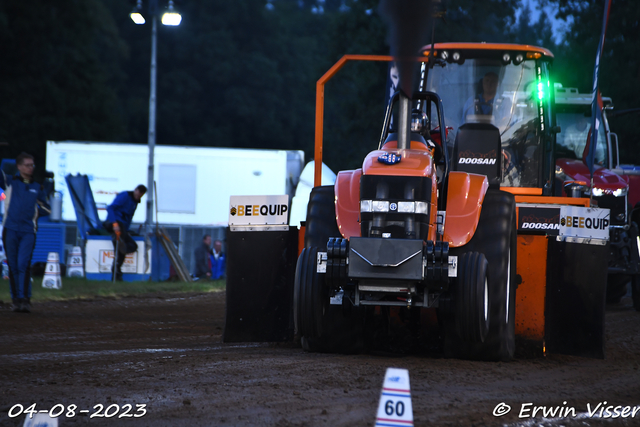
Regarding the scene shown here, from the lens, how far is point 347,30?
34.8 metres

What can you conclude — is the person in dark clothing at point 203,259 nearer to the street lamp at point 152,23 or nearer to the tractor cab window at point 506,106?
the street lamp at point 152,23

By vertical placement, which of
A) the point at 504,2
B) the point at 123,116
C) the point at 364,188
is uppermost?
the point at 504,2

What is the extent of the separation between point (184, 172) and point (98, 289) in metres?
8.74

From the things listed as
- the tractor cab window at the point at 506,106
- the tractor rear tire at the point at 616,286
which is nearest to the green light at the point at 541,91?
the tractor cab window at the point at 506,106

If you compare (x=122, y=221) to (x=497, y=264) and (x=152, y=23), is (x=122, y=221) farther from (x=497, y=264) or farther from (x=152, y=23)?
(x=497, y=264)

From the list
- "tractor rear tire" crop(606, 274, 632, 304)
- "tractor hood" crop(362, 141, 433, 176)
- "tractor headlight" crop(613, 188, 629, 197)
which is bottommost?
"tractor rear tire" crop(606, 274, 632, 304)

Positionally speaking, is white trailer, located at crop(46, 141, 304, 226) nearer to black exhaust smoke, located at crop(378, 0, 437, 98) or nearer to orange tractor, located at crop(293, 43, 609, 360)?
orange tractor, located at crop(293, 43, 609, 360)

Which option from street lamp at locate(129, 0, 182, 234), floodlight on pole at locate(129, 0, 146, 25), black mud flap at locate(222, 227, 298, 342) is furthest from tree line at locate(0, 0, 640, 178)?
black mud flap at locate(222, 227, 298, 342)

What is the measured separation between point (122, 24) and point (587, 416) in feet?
177

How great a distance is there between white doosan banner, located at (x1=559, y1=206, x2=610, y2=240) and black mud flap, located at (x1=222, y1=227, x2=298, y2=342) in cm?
251

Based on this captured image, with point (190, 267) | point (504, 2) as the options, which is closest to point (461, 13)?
point (504, 2)

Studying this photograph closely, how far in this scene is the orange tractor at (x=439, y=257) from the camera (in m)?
6.36

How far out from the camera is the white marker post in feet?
12.6

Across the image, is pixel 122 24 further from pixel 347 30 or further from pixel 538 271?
pixel 538 271
